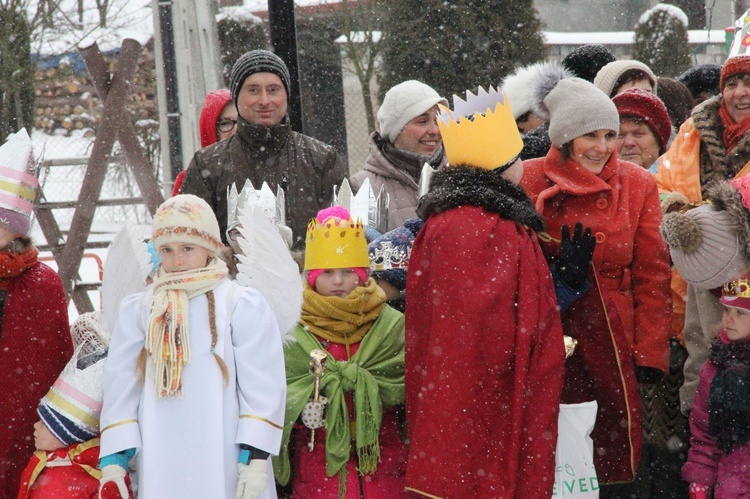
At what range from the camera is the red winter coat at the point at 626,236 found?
3.91m

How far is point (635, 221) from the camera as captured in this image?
397cm

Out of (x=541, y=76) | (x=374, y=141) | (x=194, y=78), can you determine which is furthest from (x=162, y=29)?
(x=541, y=76)

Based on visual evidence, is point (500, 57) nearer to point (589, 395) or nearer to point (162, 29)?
point (162, 29)

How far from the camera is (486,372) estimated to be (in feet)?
11.0

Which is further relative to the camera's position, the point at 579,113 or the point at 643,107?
the point at 643,107

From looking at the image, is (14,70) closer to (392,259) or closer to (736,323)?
(392,259)

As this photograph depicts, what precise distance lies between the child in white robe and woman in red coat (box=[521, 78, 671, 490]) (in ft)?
3.95

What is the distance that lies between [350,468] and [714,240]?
1.64m

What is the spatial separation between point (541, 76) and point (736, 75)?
88 centimetres

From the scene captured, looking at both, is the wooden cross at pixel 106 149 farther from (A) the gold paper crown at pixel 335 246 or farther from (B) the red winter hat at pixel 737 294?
(B) the red winter hat at pixel 737 294

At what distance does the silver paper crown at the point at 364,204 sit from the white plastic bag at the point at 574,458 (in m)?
1.40

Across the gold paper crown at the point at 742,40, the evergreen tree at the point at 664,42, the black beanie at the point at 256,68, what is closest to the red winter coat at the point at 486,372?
the black beanie at the point at 256,68

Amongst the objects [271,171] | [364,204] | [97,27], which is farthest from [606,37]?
[364,204]

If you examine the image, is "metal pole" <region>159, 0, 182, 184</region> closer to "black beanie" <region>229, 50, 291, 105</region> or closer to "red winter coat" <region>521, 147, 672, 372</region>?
"black beanie" <region>229, 50, 291, 105</region>
